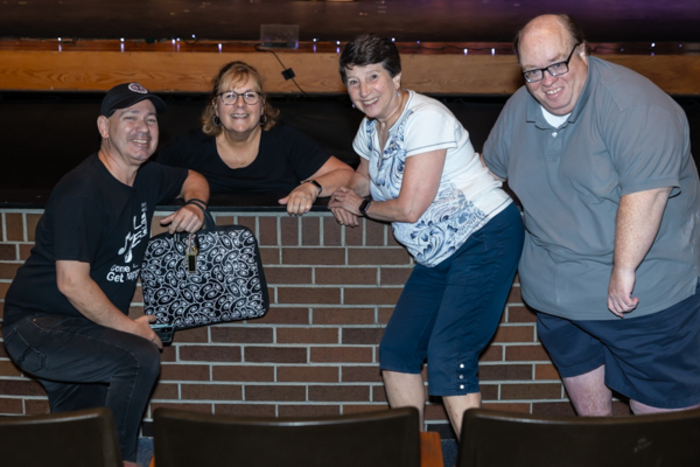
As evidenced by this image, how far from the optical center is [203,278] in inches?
96.0

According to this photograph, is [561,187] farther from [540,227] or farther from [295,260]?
[295,260]

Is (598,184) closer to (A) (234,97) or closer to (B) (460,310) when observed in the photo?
(B) (460,310)

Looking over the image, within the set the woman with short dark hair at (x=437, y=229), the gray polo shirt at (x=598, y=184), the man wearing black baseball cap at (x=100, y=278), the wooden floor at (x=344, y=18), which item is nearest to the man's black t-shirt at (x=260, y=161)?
the man wearing black baseball cap at (x=100, y=278)

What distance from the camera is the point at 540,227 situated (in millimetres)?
2066

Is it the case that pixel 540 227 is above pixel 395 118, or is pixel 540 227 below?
below

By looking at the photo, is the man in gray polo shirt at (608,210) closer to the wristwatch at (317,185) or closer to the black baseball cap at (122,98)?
the wristwatch at (317,185)

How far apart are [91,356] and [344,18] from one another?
255 inches

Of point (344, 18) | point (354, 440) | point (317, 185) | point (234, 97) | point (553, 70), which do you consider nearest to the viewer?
point (354, 440)

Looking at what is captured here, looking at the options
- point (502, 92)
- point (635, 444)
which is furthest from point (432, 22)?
point (635, 444)

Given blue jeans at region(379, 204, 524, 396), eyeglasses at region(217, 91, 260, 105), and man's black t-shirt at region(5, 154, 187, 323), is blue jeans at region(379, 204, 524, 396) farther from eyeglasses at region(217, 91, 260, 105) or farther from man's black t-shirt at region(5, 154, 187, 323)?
eyeglasses at region(217, 91, 260, 105)

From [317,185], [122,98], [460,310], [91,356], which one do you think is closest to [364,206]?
[317,185]

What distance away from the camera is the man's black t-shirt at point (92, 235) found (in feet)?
6.78

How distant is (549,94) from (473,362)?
79cm

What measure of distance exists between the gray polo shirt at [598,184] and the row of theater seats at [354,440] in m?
0.74
